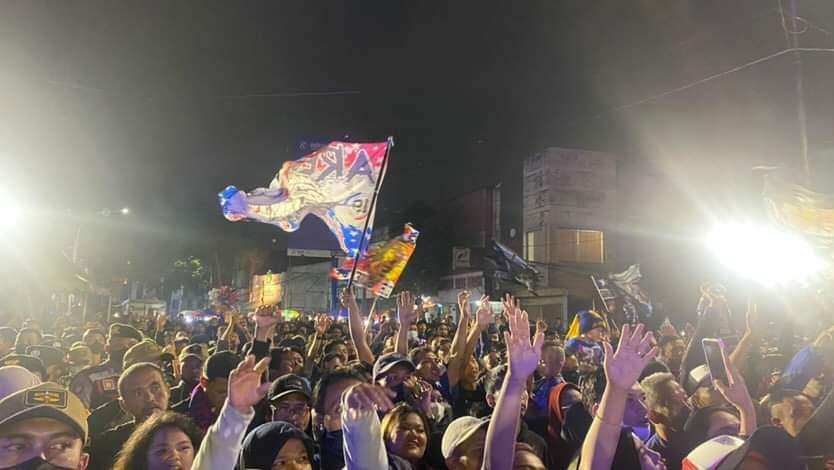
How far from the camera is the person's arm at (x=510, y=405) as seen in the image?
2986 mm

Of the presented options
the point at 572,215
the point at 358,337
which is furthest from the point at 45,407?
the point at 572,215

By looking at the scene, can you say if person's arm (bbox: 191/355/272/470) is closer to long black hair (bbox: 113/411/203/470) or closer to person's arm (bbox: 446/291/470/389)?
long black hair (bbox: 113/411/203/470)

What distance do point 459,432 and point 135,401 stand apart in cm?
247

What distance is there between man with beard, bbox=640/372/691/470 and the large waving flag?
6030 mm

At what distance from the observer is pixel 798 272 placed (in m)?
9.43

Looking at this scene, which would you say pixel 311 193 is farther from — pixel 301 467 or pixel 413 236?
pixel 301 467

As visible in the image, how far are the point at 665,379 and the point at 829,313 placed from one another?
5.86 meters

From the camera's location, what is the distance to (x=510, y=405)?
3084mm

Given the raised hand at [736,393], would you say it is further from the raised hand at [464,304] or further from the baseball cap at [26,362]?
the baseball cap at [26,362]

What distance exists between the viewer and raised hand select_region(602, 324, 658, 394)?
279 cm

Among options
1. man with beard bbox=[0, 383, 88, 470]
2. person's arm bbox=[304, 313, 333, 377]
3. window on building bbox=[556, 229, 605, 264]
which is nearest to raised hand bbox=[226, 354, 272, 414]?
man with beard bbox=[0, 383, 88, 470]

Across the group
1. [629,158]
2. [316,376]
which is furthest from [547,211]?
[316,376]

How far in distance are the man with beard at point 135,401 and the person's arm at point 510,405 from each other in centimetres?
249

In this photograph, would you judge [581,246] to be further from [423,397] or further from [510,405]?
[510,405]
